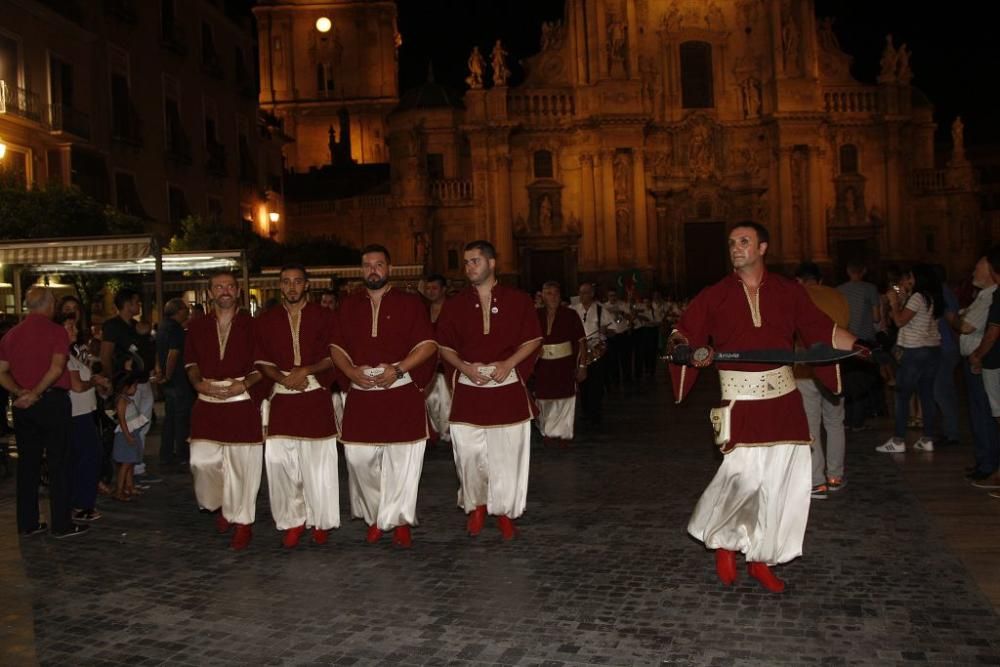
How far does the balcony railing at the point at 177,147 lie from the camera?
31734 mm

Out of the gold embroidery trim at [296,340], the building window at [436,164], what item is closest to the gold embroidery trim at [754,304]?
the gold embroidery trim at [296,340]

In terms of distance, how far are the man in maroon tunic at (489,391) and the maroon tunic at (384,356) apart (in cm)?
29

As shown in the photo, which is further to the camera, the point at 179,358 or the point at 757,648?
the point at 179,358

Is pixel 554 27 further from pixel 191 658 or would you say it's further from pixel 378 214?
pixel 191 658

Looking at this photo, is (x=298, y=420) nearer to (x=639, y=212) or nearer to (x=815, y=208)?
(x=639, y=212)

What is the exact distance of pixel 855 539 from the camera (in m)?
7.38

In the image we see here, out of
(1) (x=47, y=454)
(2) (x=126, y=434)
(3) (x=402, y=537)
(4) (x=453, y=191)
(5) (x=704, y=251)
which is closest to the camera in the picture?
(3) (x=402, y=537)

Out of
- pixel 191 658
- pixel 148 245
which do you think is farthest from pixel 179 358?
pixel 191 658

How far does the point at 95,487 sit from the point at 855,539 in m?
6.44

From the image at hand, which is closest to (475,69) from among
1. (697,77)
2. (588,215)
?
(588,215)

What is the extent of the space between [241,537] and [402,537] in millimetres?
1254

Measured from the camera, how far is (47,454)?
8336 millimetres

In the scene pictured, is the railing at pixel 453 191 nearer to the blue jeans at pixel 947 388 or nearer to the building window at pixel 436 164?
the building window at pixel 436 164

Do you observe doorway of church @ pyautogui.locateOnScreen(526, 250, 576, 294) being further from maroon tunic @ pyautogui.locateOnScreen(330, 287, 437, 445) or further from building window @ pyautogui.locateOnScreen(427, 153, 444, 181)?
maroon tunic @ pyautogui.locateOnScreen(330, 287, 437, 445)
